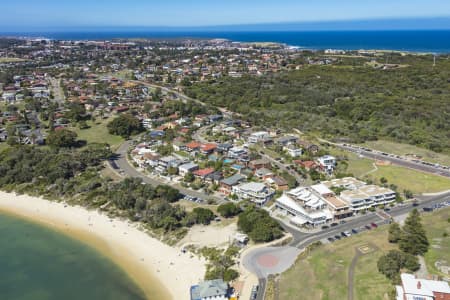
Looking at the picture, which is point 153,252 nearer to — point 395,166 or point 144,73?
point 395,166

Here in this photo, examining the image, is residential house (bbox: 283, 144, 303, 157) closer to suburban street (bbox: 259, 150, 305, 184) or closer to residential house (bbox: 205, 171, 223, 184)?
suburban street (bbox: 259, 150, 305, 184)

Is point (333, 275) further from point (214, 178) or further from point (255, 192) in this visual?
point (214, 178)

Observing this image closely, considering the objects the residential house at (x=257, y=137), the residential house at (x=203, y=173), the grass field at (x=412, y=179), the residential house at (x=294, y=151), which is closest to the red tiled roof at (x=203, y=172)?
the residential house at (x=203, y=173)

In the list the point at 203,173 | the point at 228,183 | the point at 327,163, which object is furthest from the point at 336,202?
the point at 203,173

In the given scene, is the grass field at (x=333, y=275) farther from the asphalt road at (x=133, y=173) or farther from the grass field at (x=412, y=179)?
the grass field at (x=412, y=179)

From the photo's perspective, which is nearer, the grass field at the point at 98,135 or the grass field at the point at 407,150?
the grass field at the point at 407,150
